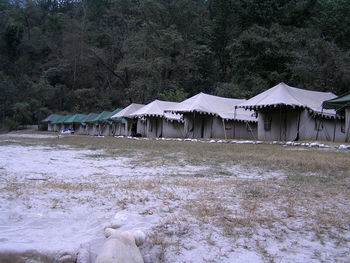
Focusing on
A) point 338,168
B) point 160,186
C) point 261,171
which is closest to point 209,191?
point 160,186

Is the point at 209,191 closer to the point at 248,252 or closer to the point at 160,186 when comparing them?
the point at 160,186

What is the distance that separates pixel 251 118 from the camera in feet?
72.4

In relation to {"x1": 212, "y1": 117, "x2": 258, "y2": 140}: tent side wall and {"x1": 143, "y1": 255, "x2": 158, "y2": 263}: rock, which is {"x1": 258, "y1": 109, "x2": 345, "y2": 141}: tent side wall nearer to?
{"x1": 212, "y1": 117, "x2": 258, "y2": 140}: tent side wall

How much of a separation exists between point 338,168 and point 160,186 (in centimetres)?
379

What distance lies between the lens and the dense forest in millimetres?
30812

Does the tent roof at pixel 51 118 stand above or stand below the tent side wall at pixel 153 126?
above

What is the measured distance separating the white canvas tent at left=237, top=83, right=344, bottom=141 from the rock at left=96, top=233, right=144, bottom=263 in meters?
14.9

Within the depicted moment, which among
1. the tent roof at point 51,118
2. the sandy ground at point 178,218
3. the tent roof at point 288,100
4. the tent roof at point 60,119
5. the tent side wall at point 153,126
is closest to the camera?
the sandy ground at point 178,218

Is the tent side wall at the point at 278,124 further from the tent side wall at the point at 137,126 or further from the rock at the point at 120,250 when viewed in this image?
the rock at the point at 120,250

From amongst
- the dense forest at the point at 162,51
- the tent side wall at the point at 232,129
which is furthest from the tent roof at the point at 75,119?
the tent side wall at the point at 232,129

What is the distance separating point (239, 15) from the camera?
38469mm

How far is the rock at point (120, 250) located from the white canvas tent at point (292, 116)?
14861 millimetres

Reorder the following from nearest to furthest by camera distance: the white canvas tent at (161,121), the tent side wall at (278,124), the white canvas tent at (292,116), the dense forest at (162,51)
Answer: the white canvas tent at (292,116)
the tent side wall at (278,124)
the white canvas tent at (161,121)
the dense forest at (162,51)

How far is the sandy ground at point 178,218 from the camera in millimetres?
2199
